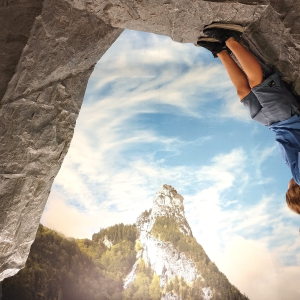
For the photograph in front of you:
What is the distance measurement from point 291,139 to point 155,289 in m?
3.82

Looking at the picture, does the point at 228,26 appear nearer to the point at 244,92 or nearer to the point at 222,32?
the point at 222,32

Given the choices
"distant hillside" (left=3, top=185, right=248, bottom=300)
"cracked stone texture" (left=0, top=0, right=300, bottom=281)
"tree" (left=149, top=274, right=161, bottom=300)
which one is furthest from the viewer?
"tree" (left=149, top=274, right=161, bottom=300)

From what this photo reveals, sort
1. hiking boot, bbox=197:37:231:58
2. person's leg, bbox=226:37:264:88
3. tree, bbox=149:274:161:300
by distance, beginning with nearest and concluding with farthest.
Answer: person's leg, bbox=226:37:264:88
hiking boot, bbox=197:37:231:58
tree, bbox=149:274:161:300

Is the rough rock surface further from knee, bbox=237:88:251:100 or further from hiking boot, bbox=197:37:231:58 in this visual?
knee, bbox=237:88:251:100

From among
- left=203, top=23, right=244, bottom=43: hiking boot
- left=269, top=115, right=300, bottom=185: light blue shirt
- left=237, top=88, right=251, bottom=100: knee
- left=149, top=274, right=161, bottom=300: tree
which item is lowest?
left=149, top=274, right=161, bottom=300: tree

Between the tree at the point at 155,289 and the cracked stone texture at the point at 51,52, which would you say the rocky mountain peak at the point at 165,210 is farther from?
the cracked stone texture at the point at 51,52

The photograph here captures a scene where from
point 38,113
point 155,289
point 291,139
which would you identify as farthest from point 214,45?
point 155,289

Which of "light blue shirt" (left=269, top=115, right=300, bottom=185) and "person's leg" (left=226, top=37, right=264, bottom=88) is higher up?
"person's leg" (left=226, top=37, right=264, bottom=88)

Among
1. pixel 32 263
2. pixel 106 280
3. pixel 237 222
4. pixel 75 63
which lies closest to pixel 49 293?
pixel 32 263

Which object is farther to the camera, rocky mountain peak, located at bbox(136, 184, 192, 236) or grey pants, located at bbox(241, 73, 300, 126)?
rocky mountain peak, located at bbox(136, 184, 192, 236)

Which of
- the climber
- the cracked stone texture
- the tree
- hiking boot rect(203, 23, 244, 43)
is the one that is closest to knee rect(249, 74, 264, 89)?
the climber

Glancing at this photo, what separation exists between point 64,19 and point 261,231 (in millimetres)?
4277

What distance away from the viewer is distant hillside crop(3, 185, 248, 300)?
460 cm

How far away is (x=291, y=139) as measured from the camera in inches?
73.3
